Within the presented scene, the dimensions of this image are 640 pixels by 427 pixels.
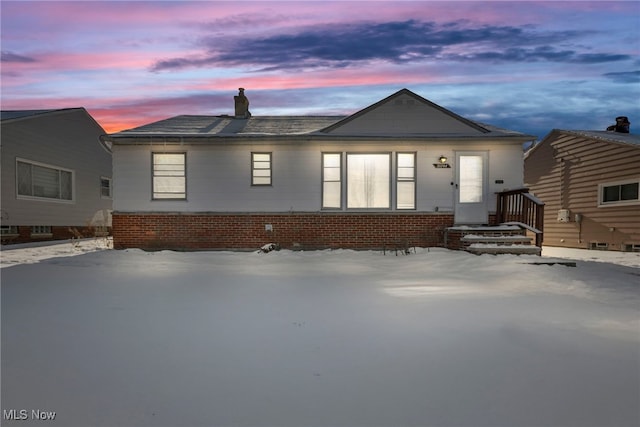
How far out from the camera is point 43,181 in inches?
604

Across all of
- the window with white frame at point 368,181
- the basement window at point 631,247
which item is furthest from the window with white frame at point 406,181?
the basement window at point 631,247

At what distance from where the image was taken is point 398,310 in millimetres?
4613

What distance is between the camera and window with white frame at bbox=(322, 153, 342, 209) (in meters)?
11.4

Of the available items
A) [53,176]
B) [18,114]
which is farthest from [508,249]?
[18,114]

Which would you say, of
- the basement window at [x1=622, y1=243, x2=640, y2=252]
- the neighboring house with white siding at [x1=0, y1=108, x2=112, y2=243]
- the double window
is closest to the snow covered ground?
the double window

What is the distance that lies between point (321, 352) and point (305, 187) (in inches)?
326

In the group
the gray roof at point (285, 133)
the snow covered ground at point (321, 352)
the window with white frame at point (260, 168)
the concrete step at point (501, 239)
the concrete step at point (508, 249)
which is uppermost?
the gray roof at point (285, 133)

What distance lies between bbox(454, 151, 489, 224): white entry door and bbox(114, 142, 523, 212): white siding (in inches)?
7.4

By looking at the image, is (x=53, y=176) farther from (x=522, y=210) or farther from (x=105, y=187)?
(x=522, y=210)

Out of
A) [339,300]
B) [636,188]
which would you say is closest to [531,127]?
[636,188]

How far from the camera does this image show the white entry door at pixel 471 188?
1129 cm

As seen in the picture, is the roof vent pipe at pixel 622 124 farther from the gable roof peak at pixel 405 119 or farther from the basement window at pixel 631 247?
the gable roof peak at pixel 405 119

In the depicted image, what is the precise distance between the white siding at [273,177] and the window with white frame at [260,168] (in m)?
0.13

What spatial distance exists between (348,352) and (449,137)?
363 inches
